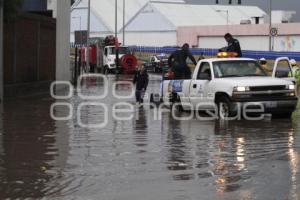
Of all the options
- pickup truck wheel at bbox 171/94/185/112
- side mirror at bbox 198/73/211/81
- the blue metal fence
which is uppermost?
the blue metal fence

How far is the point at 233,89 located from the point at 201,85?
1.63 m

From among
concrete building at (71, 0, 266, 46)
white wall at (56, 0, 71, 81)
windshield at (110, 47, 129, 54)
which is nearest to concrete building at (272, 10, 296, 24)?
concrete building at (71, 0, 266, 46)

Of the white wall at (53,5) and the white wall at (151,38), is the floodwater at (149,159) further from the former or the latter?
the white wall at (151,38)

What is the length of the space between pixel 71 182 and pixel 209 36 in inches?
2775

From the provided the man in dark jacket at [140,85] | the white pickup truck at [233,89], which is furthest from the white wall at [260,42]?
the white pickup truck at [233,89]

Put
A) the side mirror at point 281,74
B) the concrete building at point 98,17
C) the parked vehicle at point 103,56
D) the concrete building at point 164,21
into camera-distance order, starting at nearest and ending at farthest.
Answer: the side mirror at point 281,74, the parked vehicle at point 103,56, the concrete building at point 164,21, the concrete building at point 98,17

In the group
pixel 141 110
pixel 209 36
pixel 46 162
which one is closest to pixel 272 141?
pixel 46 162

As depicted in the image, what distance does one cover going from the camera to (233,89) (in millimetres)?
17016

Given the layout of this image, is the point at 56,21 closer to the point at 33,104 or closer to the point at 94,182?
the point at 33,104

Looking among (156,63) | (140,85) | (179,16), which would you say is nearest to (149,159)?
(140,85)

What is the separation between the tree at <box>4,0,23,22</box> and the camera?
70.8 ft

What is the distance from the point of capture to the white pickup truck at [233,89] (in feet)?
55.9

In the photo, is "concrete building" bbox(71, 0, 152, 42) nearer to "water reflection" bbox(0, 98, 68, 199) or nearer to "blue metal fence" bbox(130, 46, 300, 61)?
"blue metal fence" bbox(130, 46, 300, 61)

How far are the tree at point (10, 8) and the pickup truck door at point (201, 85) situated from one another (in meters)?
6.39
